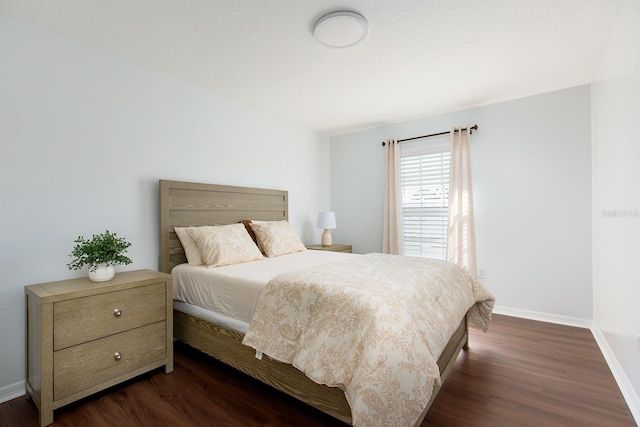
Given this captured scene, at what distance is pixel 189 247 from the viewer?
8.43 feet

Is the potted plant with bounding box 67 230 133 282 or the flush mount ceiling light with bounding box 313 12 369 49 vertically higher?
the flush mount ceiling light with bounding box 313 12 369 49

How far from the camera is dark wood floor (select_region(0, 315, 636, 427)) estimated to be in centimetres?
162

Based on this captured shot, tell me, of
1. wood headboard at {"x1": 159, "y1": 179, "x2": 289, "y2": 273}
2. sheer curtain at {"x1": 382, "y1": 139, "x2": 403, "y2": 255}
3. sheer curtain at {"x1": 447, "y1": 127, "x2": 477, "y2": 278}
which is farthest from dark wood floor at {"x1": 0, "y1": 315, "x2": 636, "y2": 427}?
sheer curtain at {"x1": 382, "y1": 139, "x2": 403, "y2": 255}

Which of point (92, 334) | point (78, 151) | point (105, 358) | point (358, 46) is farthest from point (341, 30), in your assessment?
point (105, 358)

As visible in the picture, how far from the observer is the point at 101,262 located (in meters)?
1.94

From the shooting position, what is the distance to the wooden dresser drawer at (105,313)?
1.66 metres

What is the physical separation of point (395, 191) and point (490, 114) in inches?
53.9

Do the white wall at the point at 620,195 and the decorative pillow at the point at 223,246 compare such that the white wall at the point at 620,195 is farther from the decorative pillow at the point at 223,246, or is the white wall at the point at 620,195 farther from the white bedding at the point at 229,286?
the decorative pillow at the point at 223,246

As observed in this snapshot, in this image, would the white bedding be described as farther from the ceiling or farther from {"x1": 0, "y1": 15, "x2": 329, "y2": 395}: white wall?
→ the ceiling

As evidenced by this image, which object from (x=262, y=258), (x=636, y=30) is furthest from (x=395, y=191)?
(x=636, y=30)

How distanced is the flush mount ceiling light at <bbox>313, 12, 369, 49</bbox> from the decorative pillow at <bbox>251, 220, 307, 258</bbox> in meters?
1.78

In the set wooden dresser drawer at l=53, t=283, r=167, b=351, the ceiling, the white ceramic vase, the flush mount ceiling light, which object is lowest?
wooden dresser drawer at l=53, t=283, r=167, b=351

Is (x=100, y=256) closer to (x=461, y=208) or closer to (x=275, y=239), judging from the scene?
(x=275, y=239)

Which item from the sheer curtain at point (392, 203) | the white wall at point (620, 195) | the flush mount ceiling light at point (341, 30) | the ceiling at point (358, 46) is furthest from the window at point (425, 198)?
the flush mount ceiling light at point (341, 30)
